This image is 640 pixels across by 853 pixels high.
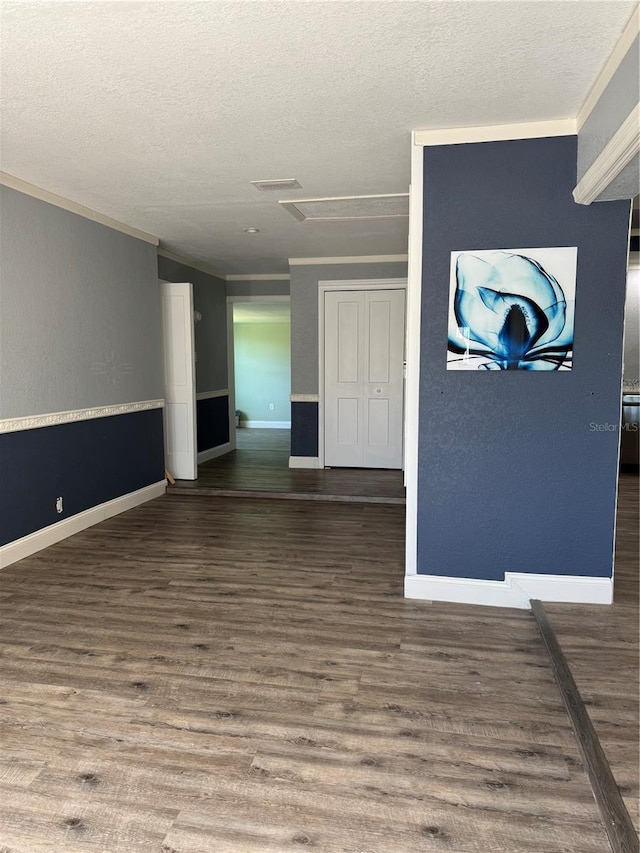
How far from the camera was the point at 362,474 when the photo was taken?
656cm

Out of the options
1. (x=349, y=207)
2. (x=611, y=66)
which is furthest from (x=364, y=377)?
(x=611, y=66)

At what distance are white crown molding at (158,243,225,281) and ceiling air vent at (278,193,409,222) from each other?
1.99 meters

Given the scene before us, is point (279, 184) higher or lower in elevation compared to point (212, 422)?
higher

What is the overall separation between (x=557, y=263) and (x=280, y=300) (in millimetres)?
5139

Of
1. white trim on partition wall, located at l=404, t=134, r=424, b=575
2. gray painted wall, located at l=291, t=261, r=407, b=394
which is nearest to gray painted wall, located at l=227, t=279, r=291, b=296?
gray painted wall, located at l=291, t=261, r=407, b=394

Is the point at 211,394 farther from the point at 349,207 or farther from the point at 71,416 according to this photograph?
the point at 349,207

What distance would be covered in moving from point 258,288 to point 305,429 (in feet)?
7.06

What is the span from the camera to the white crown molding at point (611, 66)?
2023 mm

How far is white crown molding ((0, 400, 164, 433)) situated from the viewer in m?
3.84

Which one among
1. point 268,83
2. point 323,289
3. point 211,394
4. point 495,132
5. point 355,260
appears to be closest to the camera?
point 268,83

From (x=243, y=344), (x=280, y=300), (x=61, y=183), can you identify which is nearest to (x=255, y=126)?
(x=61, y=183)

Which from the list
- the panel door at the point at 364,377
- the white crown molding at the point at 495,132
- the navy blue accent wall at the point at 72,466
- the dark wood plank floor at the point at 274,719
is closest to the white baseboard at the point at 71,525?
the navy blue accent wall at the point at 72,466

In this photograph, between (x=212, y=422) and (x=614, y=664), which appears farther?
(x=212, y=422)

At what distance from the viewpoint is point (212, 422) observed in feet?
25.3
